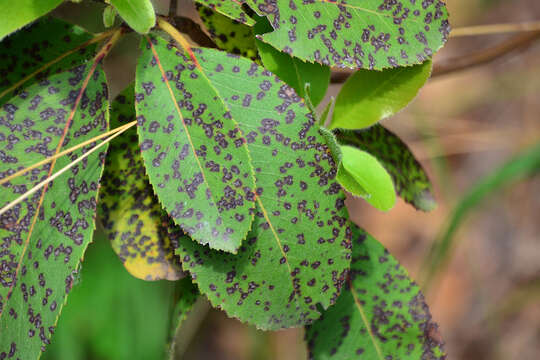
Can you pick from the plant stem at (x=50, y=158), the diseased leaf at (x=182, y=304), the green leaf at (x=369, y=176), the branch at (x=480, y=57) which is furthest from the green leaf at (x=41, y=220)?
the branch at (x=480, y=57)

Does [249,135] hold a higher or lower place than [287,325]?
higher

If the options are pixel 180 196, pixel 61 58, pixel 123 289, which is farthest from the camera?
pixel 123 289

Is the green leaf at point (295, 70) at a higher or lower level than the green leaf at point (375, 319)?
higher

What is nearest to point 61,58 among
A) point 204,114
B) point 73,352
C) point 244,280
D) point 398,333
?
point 204,114

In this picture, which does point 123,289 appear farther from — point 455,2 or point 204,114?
point 455,2

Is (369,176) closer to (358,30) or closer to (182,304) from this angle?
(358,30)

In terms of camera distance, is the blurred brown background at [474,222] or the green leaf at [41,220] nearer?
the green leaf at [41,220]

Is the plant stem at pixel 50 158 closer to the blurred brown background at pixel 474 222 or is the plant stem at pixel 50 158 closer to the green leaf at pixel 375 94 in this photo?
the green leaf at pixel 375 94

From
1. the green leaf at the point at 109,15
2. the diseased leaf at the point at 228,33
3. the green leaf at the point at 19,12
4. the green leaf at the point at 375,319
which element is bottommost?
the green leaf at the point at 375,319
